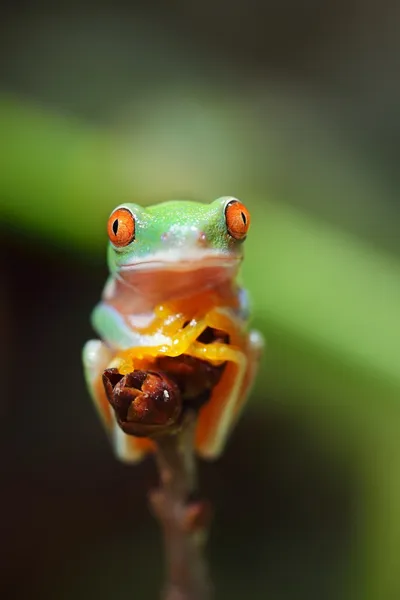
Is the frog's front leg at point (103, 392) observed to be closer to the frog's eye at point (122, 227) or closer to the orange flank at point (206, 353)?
the orange flank at point (206, 353)

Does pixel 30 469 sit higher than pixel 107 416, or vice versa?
pixel 107 416

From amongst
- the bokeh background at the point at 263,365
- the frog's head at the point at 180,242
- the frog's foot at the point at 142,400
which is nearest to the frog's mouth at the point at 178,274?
the frog's head at the point at 180,242

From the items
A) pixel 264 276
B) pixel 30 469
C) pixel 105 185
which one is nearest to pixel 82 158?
pixel 105 185

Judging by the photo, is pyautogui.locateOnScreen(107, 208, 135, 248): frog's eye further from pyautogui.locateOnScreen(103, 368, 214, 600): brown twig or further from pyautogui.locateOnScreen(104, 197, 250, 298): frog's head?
pyautogui.locateOnScreen(103, 368, 214, 600): brown twig

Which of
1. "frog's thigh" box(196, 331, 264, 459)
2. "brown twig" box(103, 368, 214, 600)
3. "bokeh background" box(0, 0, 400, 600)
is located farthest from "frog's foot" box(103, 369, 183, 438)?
"bokeh background" box(0, 0, 400, 600)

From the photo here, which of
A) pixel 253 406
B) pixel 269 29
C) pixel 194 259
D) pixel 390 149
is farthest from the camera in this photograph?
pixel 269 29

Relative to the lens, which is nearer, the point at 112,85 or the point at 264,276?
the point at 264,276

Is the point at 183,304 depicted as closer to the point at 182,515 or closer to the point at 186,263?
the point at 186,263

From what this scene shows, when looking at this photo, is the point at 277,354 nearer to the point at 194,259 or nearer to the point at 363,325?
the point at 363,325
